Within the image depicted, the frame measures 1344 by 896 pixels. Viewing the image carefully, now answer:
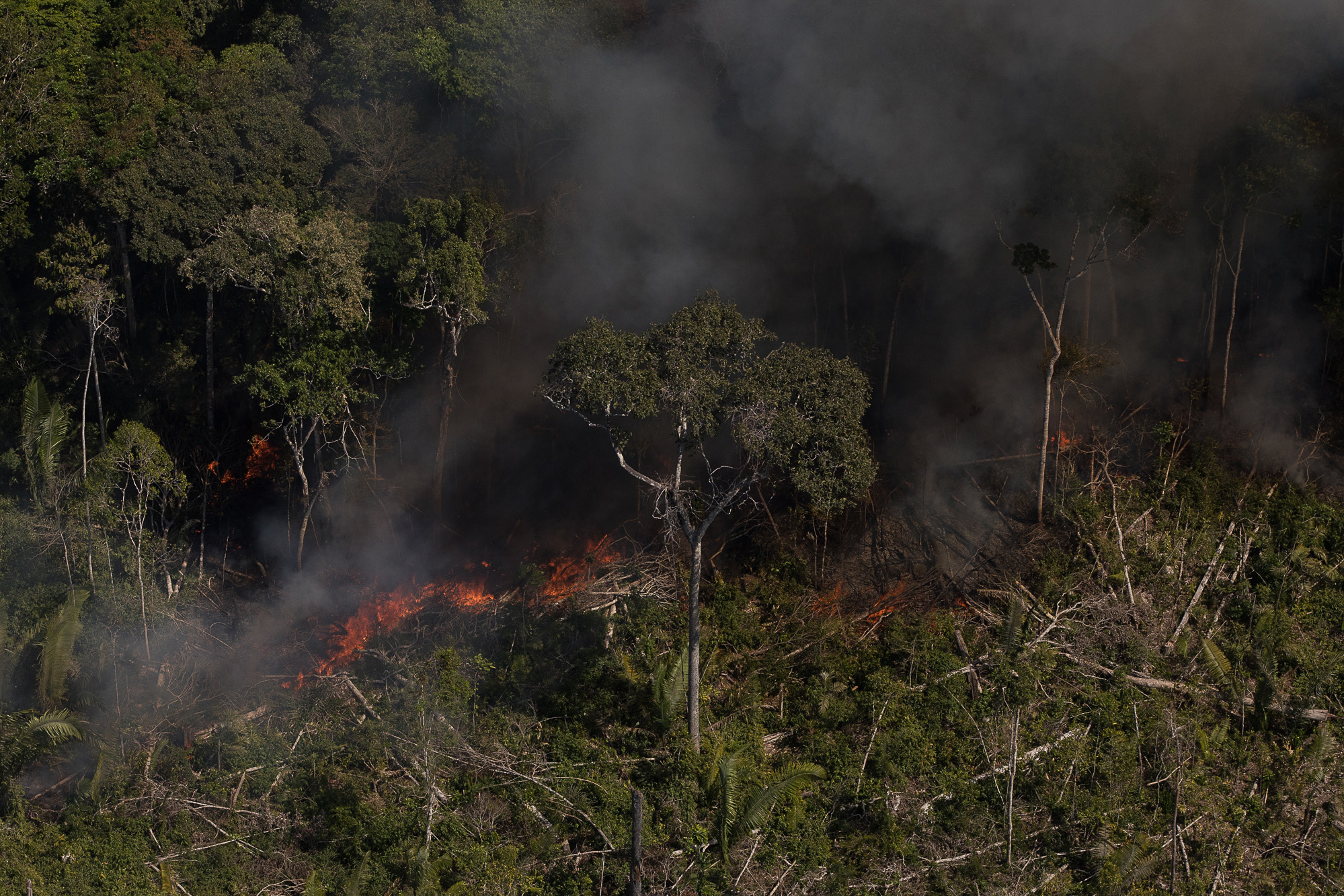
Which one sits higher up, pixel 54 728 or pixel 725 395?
pixel 725 395

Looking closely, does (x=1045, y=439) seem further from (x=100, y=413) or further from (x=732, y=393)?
(x=100, y=413)

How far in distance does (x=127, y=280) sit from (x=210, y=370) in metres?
2.14

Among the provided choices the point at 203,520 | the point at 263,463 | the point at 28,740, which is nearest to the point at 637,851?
the point at 28,740

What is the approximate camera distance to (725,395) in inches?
468

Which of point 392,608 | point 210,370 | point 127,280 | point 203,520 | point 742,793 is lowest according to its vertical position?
point 392,608

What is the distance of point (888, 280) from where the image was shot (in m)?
18.8

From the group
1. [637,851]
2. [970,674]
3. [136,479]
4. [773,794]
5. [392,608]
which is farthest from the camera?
[392,608]

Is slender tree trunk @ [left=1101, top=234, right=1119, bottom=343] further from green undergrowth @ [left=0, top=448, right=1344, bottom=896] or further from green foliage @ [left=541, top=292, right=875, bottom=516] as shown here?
green foliage @ [left=541, top=292, right=875, bottom=516]

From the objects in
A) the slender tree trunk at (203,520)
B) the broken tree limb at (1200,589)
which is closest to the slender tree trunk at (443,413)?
the slender tree trunk at (203,520)

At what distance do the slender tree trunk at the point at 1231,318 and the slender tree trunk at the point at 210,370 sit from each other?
17.3 m

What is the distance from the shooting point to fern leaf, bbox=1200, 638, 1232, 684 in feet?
44.3

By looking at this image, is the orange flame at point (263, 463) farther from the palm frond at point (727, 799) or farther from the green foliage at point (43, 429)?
the palm frond at point (727, 799)

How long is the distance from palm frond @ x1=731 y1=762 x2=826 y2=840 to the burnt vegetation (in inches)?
5.2

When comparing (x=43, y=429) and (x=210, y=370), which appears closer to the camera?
(x=43, y=429)
